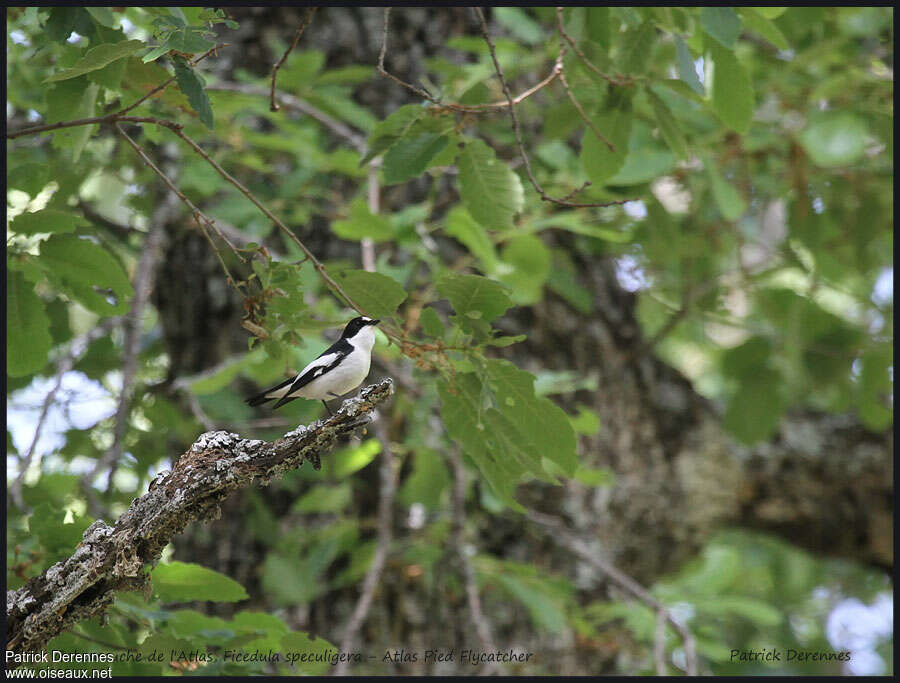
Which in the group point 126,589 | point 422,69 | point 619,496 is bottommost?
point 619,496

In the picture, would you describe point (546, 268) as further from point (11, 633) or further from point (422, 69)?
point (11, 633)

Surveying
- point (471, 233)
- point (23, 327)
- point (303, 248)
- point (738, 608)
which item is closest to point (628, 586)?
point (738, 608)

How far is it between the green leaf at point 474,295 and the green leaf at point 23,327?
3.40ft

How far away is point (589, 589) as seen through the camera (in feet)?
14.5

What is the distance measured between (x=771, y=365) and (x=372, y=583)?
269 cm

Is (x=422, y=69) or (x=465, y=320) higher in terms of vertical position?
(x=422, y=69)

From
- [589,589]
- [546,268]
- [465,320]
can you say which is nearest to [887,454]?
[589,589]

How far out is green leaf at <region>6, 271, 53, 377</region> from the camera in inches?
85.0

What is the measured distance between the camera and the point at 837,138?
13.7 feet

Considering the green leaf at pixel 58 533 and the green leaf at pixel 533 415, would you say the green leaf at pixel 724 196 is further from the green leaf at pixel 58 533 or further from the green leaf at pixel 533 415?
the green leaf at pixel 58 533

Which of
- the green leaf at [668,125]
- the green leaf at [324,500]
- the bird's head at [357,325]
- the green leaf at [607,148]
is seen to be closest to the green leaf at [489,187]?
the green leaf at [607,148]

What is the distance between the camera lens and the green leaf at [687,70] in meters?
2.20

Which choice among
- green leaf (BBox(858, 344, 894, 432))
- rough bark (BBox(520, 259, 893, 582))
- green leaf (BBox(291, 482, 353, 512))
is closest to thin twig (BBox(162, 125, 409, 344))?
green leaf (BBox(291, 482, 353, 512))

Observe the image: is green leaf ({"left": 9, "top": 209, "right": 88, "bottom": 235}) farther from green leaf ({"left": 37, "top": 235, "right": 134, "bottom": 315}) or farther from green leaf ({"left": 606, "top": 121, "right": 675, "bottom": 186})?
green leaf ({"left": 606, "top": 121, "right": 675, "bottom": 186})
